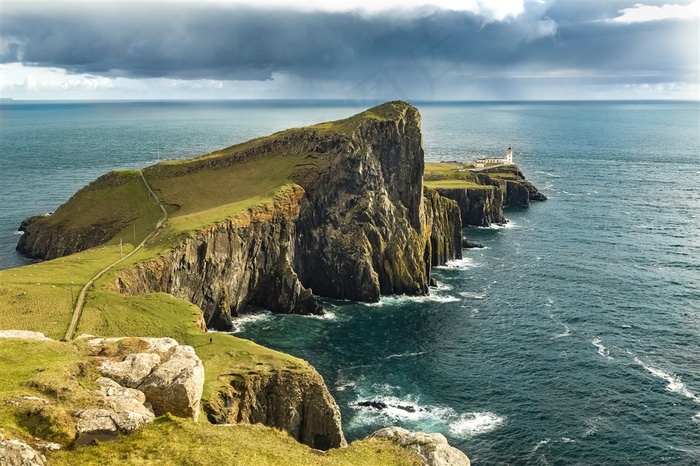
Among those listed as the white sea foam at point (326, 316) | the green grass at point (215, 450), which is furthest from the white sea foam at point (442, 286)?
the green grass at point (215, 450)

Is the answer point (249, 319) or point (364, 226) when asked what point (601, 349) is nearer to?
point (364, 226)

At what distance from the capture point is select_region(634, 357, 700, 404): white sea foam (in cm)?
7338

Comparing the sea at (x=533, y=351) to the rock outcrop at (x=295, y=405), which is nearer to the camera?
the rock outcrop at (x=295, y=405)

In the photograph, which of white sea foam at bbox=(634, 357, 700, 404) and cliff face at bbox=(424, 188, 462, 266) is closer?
white sea foam at bbox=(634, 357, 700, 404)

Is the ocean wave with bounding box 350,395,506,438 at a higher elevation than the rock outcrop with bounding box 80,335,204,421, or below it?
below

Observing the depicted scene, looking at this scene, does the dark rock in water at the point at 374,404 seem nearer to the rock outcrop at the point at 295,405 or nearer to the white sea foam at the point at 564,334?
the rock outcrop at the point at 295,405

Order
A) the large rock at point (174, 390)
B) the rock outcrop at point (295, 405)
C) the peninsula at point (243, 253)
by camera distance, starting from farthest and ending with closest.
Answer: the peninsula at point (243, 253) < the rock outcrop at point (295, 405) < the large rock at point (174, 390)

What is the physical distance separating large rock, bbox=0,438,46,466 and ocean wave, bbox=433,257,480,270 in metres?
111

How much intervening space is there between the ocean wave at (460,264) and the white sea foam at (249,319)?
47135 millimetres

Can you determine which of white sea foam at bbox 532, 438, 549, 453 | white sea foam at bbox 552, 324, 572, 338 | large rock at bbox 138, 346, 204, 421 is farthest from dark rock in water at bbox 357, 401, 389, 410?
white sea foam at bbox 552, 324, 572, 338

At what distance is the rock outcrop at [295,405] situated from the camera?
57281mm

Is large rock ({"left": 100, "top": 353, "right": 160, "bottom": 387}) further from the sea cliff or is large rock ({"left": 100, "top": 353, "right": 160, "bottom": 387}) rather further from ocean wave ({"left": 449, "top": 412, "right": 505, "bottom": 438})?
the sea cliff

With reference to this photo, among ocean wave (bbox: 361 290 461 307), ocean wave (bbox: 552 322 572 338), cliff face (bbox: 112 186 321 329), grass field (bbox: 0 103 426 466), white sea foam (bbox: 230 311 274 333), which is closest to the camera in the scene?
grass field (bbox: 0 103 426 466)

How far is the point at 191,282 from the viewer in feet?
315
